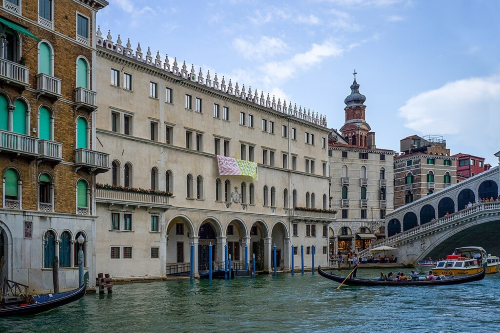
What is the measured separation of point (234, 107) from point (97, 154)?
15.9m

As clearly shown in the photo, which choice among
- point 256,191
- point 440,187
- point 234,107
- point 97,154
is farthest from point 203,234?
point 440,187

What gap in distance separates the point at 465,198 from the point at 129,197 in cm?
3344

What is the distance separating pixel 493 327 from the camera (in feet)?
64.1

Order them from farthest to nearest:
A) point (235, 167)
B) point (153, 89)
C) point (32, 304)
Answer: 1. point (235, 167)
2. point (153, 89)
3. point (32, 304)

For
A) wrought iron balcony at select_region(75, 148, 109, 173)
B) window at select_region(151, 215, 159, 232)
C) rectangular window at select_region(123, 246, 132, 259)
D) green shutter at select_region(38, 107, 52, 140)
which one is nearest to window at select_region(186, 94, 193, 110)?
window at select_region(151, 215, 159, 232)

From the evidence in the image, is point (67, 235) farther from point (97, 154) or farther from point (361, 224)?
point (361, 224)

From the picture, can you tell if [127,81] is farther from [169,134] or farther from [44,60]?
[44,60]

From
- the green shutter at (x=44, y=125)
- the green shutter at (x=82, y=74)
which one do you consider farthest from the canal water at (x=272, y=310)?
the green shutter at (x=82, y=74)

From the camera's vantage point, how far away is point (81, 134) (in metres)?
26.1

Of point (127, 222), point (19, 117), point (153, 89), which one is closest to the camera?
point (19, 117)

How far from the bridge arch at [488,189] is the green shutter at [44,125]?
132ft

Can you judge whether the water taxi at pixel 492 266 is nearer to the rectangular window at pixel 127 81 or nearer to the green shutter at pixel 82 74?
the rectangular window at pixel 127 81

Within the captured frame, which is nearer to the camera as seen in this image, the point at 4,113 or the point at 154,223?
the point at 4,113

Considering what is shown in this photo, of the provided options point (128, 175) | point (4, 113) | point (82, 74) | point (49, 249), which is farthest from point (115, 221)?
point (4, 113)
